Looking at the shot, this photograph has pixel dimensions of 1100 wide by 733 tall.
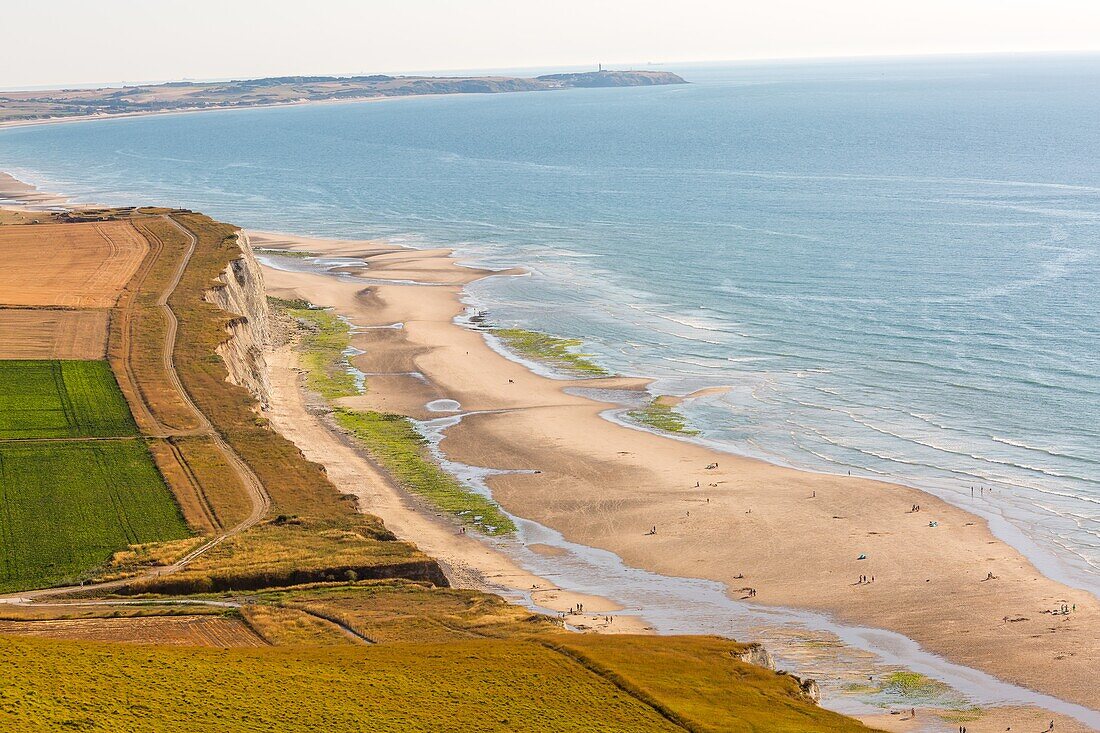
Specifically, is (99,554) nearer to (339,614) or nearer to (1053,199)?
(339,614)

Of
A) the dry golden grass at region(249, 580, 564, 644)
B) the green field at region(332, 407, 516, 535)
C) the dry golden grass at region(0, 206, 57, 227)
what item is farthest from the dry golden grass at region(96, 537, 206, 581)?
the dry golden grass at region(0, 206, 57, 227)

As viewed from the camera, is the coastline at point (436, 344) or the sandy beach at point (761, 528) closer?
the sandy beach at point (761, 528)

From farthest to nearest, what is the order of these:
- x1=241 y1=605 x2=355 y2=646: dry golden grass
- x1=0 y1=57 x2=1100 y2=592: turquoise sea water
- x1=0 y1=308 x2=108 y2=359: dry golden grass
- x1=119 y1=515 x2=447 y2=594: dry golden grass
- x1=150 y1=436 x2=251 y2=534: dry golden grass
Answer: x1=0 y1=308 x2=108 y2=359: dry golden grass → x1=0 y1=57 x2=1100 y2=592: turquoise sea water → x1=150 y1=436 x2=251 y2=534: dry golden grass → x1=119 y1=515 x2=447 y2=594: dry golden grass → x1=241 y1=605 x2=355 y2=646: dry golden grass

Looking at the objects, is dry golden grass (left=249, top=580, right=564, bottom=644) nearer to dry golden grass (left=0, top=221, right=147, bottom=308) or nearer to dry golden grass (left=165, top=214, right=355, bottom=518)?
dry golden grass (left=165, top=214, right=355, bottom=518)

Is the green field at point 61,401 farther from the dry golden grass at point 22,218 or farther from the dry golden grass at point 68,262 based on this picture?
the dry golden grass at point 22,218

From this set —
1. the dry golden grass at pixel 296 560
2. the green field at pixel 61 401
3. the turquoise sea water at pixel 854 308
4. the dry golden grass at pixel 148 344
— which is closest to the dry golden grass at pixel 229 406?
the dry golden grass at pixel 148 344

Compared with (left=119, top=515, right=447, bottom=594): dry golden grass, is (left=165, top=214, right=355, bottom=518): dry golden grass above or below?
above

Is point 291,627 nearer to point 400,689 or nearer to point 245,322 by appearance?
point 400,689
